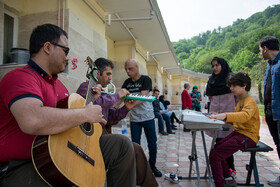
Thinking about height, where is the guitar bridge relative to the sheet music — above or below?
below

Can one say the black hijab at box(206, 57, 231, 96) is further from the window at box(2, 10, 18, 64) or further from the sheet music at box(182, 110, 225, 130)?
the window at box(2, 10, 18, 64)

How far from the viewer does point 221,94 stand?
2992 mm

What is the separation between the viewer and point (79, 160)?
1283 millimetres

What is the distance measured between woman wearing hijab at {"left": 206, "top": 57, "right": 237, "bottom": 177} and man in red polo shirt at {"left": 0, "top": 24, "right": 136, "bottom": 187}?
A: 222 centimetres

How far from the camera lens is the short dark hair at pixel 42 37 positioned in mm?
1423

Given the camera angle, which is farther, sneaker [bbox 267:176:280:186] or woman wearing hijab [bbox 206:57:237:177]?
woman wearing hijab [bbox 206:57:237:177]

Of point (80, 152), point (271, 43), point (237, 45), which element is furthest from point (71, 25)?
point (237, 45)

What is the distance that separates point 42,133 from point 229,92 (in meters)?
2.73

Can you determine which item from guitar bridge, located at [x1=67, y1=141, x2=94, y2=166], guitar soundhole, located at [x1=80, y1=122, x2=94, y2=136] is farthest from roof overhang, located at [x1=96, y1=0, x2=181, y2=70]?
guitar bridge, located at [x1=67, y1=141, x2=94, y2=166]

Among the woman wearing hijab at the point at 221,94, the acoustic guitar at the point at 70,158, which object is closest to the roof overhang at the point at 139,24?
the woman wearing hijab at the point at 221,94

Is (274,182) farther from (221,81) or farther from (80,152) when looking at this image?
(80,152)

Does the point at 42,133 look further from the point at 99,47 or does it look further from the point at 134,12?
the point at 134,12

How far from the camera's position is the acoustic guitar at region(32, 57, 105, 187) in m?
1.10

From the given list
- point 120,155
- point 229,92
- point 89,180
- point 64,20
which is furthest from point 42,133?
point 64,20
